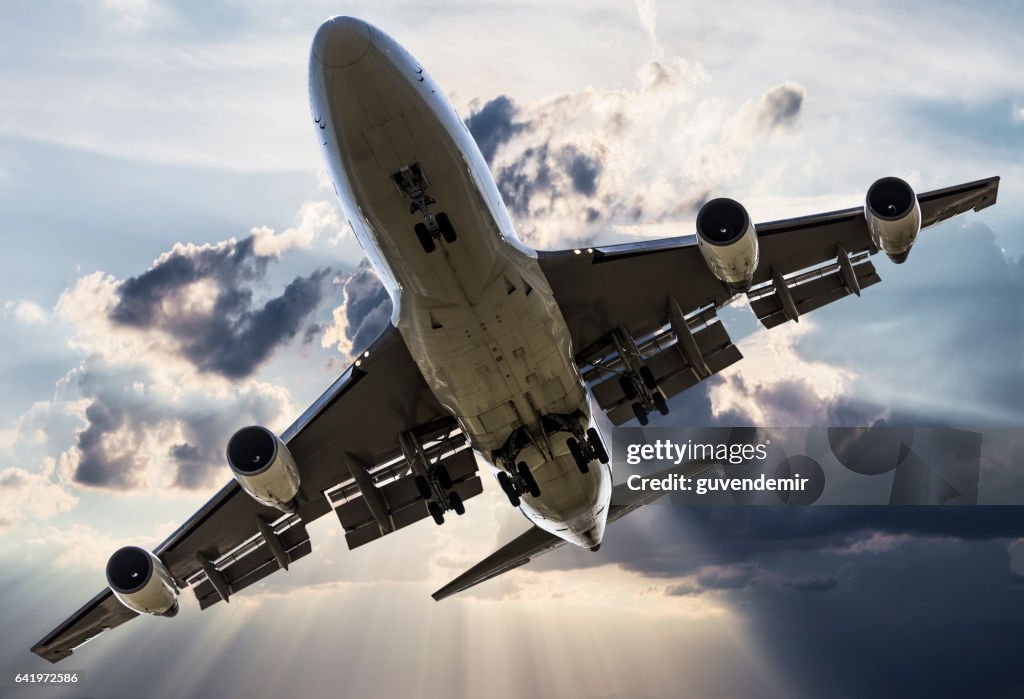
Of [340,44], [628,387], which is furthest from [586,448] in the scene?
[340,44]

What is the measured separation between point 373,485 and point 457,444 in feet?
7.67

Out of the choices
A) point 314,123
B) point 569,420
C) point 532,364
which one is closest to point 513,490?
point 569,420

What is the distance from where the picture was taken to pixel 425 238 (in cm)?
1559

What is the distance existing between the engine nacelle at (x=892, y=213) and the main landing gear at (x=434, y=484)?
10594mm

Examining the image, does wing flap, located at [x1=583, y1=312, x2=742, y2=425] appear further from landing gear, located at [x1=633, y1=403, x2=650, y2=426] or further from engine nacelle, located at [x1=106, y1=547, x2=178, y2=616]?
engine nacelle, located at [x1=106, y1=547, x2=178, y2=616]

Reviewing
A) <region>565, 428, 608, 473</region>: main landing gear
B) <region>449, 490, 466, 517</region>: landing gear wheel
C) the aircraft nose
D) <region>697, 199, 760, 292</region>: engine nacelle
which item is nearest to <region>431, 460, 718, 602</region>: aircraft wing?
<region>449, 490, 466, 517</region>: landing gear wheel

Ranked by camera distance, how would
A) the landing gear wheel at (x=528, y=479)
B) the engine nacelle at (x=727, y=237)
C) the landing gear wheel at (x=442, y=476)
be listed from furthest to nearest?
the landing gear wheel at (x=442, y=476), the landing gear wheel at (x=528, y=479), the engine nacelle at (x=727, y=237)

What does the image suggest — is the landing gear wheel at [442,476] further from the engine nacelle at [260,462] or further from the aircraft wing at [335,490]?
the engine nacelle at [260,462]

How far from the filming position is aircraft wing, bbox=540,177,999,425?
765 inches

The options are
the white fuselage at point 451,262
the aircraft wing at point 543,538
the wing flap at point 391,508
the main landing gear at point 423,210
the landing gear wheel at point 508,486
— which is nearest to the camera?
the white fuselage at point 451,262

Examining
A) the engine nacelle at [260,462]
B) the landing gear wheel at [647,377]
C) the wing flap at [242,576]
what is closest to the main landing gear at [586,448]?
the landing gear wheel at [647,377]

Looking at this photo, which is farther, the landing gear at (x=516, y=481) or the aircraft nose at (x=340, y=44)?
the landing gear at (x=516, y=481)

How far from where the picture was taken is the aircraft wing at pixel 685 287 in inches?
765

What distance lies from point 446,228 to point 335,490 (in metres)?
9.81
